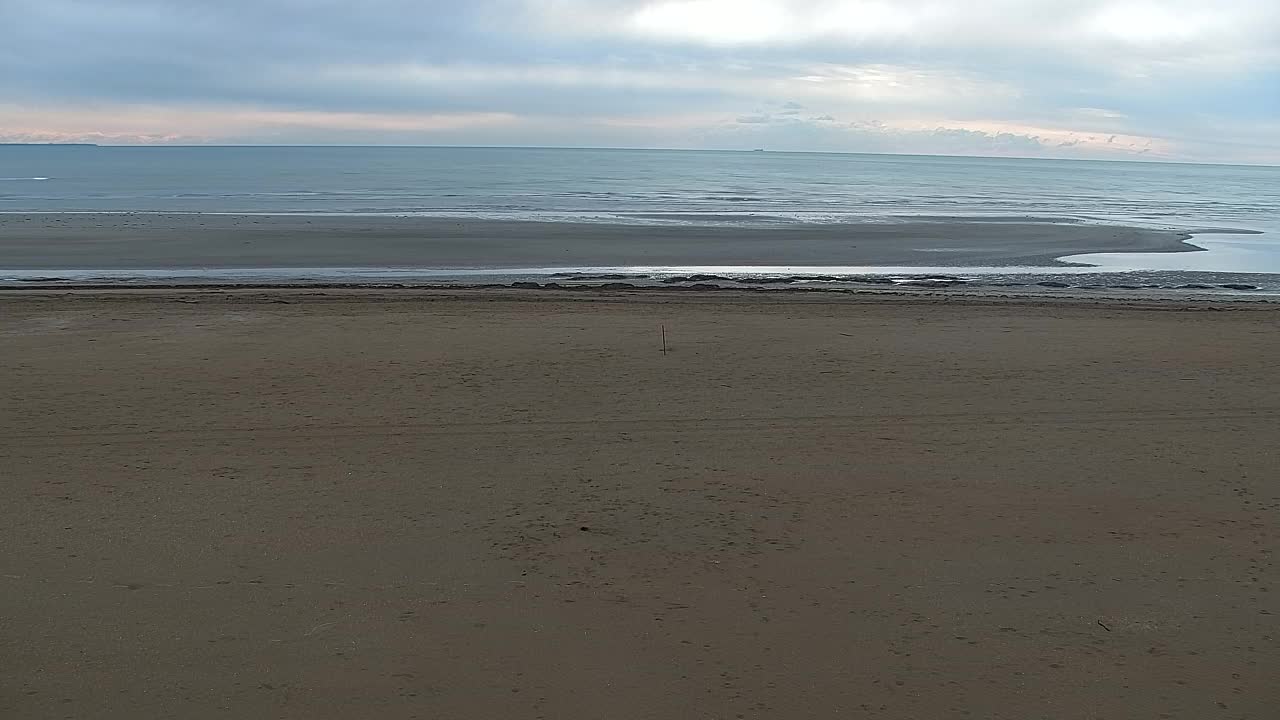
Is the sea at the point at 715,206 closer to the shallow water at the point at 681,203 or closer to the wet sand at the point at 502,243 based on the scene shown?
the shallow water at the point at 681,203

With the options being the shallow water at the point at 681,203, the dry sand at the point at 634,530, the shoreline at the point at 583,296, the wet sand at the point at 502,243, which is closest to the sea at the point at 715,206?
the shallow water at the point at 681,203

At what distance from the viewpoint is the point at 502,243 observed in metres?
28.4

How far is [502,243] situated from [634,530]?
75.4ft

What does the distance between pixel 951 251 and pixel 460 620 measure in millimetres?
25497

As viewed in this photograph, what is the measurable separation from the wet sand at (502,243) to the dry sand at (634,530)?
13075 millimetres

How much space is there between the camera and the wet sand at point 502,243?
2442cm

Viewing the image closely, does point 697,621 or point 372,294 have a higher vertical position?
point 372,294

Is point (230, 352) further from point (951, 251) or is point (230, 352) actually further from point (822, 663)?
point (951, 251)

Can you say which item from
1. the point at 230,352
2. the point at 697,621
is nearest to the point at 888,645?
the point at 697,621

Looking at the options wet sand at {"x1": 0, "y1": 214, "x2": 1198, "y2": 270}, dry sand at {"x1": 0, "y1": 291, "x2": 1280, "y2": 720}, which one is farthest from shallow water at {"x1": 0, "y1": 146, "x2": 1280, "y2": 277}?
dry sand at {"x1": 0, "y1": 291, "x2": 1280, "y2": 720}

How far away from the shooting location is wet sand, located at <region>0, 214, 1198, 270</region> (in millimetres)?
24422

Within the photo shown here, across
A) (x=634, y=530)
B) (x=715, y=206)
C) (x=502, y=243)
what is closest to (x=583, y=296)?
(x=634, y=530)

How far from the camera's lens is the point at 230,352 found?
1135cm

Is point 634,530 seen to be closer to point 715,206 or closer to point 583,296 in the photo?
point 583,296
